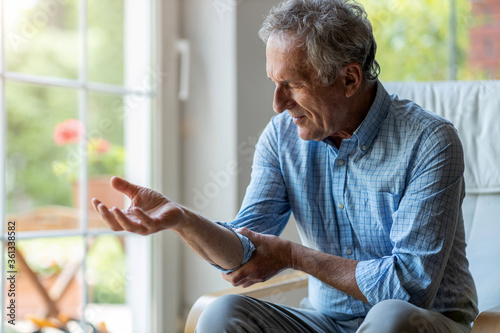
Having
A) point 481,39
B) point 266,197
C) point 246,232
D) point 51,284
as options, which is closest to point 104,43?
point 51,284

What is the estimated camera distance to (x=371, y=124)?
1384 millimetres

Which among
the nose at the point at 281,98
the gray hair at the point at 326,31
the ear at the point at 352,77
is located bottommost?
the nose at the point at 281,98

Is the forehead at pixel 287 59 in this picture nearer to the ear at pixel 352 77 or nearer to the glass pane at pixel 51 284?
the ear at pixel 352 77

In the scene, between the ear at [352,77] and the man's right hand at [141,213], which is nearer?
the man's right hand at [141,213]

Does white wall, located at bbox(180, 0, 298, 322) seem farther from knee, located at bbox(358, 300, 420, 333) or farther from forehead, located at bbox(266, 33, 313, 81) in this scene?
knee, located at bbox(358, 300, 420, 333)

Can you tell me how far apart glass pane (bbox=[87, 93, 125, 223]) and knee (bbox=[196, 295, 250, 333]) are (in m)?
0.98

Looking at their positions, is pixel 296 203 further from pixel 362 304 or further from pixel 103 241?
pixel 103 241

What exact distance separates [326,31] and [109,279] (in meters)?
1.85

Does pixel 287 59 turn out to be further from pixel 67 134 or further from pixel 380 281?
pixel 67 134

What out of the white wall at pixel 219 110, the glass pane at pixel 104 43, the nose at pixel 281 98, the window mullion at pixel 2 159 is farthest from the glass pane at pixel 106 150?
the nose at pixel 281 98

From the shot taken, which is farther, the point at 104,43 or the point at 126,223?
the point at 104,43

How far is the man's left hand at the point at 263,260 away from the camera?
132 centimetres

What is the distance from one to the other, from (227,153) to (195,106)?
0.79 feet

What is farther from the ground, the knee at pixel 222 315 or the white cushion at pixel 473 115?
the white cushion at pixel 473 115
